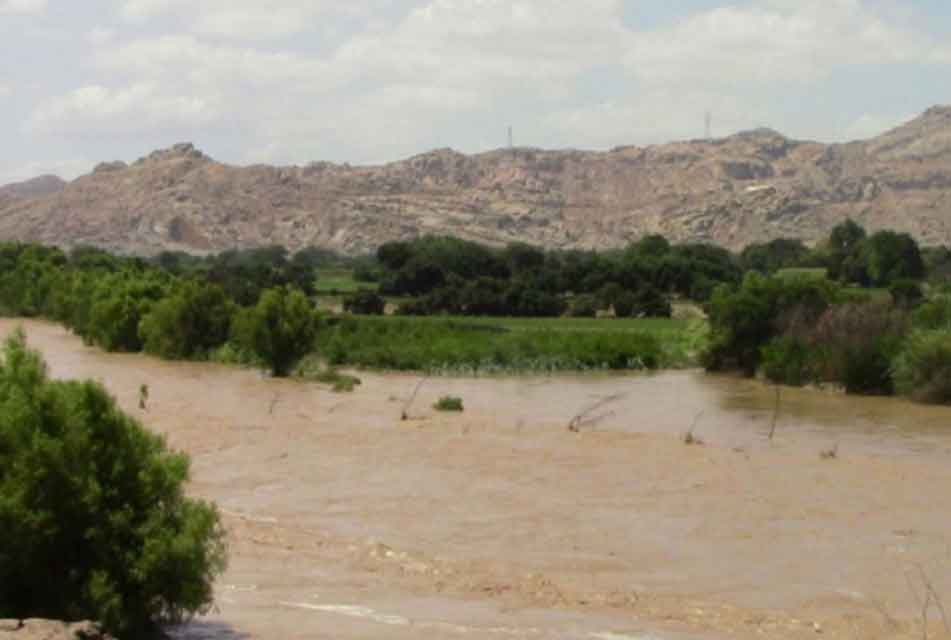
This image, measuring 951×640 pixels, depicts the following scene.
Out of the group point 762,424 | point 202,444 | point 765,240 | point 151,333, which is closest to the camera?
point 202,444

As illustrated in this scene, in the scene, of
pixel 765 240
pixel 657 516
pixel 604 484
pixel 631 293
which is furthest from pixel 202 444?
pixel 765 240

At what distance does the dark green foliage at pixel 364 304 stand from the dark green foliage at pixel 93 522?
5745 centimetres

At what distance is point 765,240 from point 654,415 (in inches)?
5486

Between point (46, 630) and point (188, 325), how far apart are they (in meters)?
37.8

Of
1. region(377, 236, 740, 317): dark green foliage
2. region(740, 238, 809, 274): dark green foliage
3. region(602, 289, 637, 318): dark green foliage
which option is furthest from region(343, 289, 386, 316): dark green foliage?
region(740, 238, 809, 274): dark green foliage

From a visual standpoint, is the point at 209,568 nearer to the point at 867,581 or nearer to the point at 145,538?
the point at 145,538

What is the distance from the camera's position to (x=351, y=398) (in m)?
32.5

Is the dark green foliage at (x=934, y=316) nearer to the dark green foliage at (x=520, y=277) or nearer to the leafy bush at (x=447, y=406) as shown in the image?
the leafy bush at (x=447, y=406)

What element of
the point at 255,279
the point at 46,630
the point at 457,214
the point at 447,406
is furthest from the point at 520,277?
the point at 457,214

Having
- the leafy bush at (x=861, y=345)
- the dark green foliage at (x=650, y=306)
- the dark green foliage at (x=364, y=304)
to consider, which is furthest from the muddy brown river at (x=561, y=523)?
the dark green foliage at (x=650, y=306)

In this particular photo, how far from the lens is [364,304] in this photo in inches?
2675

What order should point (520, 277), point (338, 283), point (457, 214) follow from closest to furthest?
point (520, 277) < point (338, 283) < point (457, 214)

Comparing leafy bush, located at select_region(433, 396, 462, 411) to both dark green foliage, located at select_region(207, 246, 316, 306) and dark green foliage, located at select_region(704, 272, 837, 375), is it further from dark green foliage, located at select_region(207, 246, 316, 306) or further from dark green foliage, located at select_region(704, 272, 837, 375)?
dark green foliage, located at select_region(207, 246, 316, 306)

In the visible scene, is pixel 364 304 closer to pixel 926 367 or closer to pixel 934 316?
pixel 934 316
